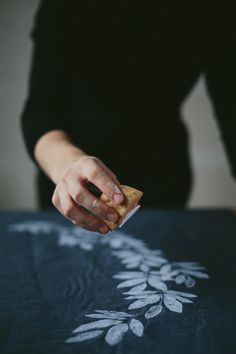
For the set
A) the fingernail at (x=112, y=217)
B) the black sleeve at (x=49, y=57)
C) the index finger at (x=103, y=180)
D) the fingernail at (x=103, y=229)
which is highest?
the black sleeve at (x=49, y=57)

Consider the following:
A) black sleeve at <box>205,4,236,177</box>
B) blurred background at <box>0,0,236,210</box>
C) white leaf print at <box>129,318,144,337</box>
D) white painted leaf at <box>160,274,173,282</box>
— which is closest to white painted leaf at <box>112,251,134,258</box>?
white painted leaf at <box>160,274,173,282</box>

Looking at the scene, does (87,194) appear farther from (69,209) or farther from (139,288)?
(139,288)

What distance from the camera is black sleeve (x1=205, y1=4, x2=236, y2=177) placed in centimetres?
89

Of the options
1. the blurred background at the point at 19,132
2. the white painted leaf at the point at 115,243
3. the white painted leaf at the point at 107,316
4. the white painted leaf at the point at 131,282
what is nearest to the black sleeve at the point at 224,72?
the white painted leaf at the point at 115,243

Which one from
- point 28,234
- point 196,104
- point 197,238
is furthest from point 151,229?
point 196,104

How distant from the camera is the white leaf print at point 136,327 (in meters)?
0.39

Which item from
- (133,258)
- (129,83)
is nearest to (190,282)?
(133,258)

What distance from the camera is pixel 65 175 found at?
0.49 metres

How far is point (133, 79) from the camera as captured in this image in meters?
0.90

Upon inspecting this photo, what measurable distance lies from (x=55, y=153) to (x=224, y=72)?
1.78 ft

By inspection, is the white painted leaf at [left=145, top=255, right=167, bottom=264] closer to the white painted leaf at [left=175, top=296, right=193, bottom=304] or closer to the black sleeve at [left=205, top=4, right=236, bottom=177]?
the white painted leaf at [left=175, top=296, right=193, bottom=304]

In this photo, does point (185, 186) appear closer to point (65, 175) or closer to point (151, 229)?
point (151, 229)

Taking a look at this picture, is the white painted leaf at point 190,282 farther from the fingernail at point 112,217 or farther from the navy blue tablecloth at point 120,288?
the fingernail at point 112,217

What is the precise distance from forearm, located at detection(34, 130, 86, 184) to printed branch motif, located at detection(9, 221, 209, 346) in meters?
0.16
